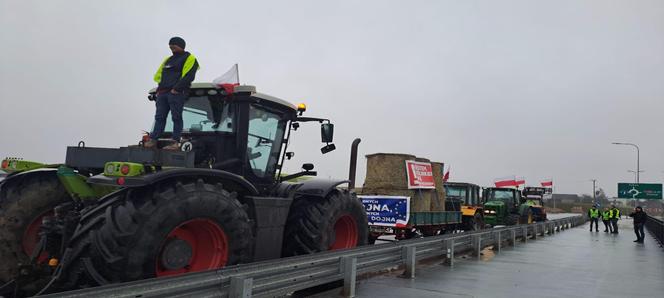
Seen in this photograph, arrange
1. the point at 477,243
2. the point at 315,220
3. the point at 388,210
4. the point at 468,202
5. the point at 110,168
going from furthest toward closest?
the point at 468,202
the point at 388,210
the point at 477,243
the point at 315,220
the point at 110,168

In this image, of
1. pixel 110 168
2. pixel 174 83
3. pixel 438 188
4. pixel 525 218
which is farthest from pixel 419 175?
pixel 525 218

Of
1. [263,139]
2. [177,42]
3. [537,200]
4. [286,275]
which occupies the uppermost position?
[177,42]

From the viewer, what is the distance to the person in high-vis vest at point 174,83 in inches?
235

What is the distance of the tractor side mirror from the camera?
759cm

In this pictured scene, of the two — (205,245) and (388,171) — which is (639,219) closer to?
(388,171)

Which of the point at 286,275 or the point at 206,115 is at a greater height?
the point at 206,115

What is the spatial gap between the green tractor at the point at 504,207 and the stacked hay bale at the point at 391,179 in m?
8.23

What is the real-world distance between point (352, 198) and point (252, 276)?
125 inches

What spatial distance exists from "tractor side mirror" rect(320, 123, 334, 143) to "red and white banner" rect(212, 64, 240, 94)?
5.06 ft

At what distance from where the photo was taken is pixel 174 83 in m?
6.11

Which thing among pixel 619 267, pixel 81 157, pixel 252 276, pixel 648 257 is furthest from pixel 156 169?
pixel 648 257

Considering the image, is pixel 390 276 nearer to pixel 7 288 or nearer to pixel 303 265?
pixel 303 265

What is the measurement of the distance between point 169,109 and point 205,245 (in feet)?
6.23

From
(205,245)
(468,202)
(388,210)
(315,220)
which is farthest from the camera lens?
(468,202)
